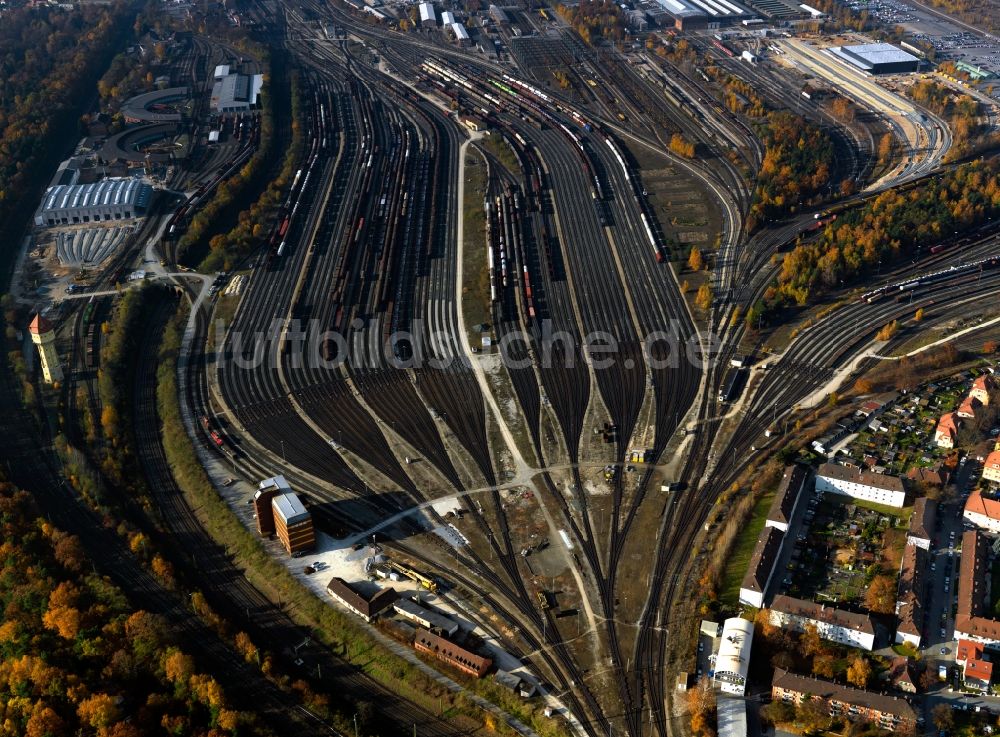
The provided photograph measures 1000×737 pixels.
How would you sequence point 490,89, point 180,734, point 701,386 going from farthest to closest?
point 490,89, point 701,386, point 180,734

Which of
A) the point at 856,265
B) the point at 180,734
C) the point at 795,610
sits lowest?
the point at 180,734

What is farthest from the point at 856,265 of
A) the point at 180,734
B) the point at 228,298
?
the point at 180,734

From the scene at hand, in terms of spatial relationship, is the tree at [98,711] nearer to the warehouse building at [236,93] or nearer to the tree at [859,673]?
the tree at [859,673]

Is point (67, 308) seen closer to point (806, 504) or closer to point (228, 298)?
point (228, 298)

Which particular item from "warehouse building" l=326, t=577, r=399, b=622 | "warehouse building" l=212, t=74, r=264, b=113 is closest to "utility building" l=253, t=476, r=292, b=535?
"warehouse building" l=326, t=577, r=399, b=622

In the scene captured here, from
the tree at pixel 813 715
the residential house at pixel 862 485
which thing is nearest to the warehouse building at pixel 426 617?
the tree at pixel 813 715

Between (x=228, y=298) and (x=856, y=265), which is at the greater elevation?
(x=856, y=265)

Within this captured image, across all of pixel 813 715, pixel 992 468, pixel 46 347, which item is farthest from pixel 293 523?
pixel 992 468

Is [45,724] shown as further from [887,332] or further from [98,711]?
[887,332]
